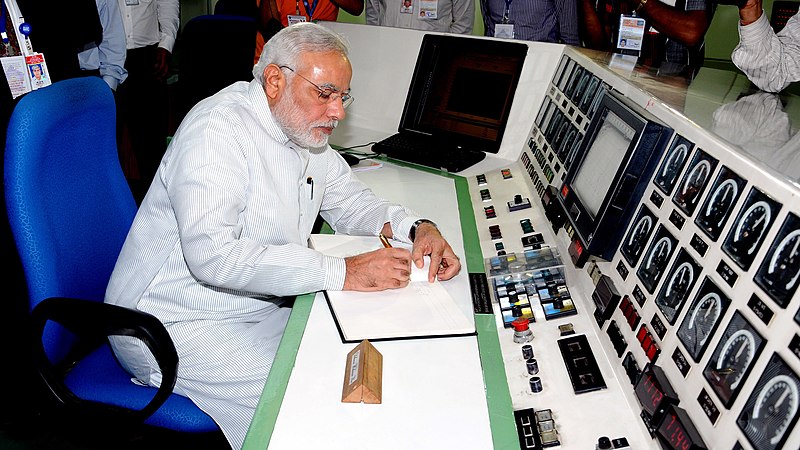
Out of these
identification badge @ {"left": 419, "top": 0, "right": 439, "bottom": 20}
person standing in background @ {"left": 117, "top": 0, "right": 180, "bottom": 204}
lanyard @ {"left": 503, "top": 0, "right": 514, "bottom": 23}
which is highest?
lanyard @ {"left": 503, "top": 0, "right": 514, "bottom": 23}

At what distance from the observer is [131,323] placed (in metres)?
1.26

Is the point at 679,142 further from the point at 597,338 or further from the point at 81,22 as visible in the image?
the point at 81,22

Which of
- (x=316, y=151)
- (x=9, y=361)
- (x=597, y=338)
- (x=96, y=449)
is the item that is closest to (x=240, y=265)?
(x=316, y=151)

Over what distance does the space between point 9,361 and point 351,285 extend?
1.55m

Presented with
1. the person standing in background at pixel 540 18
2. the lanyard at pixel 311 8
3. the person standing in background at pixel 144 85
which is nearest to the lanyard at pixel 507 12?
the person standing in background at pixel 540 18

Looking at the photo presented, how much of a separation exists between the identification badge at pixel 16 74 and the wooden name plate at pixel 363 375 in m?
1.88

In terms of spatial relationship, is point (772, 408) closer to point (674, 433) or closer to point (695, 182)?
point (674, 433)

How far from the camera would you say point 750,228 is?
2.77 feet

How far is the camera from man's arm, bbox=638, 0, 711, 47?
233 centimetres

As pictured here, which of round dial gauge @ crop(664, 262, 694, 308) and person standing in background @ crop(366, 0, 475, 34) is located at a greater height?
round dial gauge @ crop(664, 262, 694, 308)

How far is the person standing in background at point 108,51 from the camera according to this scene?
10.6ft

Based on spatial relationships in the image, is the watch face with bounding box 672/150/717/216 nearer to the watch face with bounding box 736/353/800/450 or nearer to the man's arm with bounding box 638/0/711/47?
the watch face with bounding box 736/353/800/450

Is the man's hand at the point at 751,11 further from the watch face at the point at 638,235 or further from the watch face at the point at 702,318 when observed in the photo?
the watch face at the point at 702,318

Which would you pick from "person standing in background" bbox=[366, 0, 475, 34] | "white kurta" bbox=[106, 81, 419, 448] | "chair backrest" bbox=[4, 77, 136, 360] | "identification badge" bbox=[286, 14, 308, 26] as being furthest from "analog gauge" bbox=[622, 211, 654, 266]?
"person standing in background" bbox=[366, 0, 475, 34]
